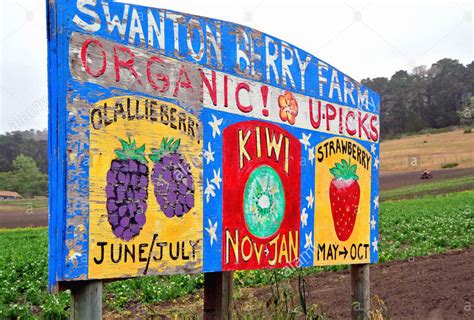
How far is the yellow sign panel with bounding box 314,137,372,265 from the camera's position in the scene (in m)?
4.09

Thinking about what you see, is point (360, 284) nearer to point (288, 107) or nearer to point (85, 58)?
point (288, 107)

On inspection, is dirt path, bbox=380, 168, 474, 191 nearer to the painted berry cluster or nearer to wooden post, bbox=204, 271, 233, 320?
wooden post, bbox=204, 271, 233, 320

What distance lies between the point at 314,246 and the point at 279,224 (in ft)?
1.47

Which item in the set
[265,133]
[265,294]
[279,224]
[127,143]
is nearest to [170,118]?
[127,143]

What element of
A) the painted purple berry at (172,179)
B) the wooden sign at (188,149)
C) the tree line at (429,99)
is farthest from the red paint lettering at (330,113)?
the tree line at (429,99)

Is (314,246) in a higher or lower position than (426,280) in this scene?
higher

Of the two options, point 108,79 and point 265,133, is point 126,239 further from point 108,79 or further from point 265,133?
point 265,133

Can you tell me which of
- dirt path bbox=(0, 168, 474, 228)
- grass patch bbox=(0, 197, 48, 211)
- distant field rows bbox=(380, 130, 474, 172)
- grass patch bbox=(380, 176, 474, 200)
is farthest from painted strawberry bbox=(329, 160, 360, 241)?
distant field rows bbox=(380, 130, 474, 172)

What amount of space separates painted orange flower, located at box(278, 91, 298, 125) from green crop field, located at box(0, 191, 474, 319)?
1.21 metres

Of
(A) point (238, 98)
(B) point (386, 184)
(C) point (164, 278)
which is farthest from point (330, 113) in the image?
(B) point (386, 184)

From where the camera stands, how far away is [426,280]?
8977mm

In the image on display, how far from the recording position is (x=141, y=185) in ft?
8.98

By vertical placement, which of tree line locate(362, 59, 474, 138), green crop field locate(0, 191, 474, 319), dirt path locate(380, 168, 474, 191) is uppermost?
tree line locate(362, 59, 474, 138)

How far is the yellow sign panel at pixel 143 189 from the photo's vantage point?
2.56 m
